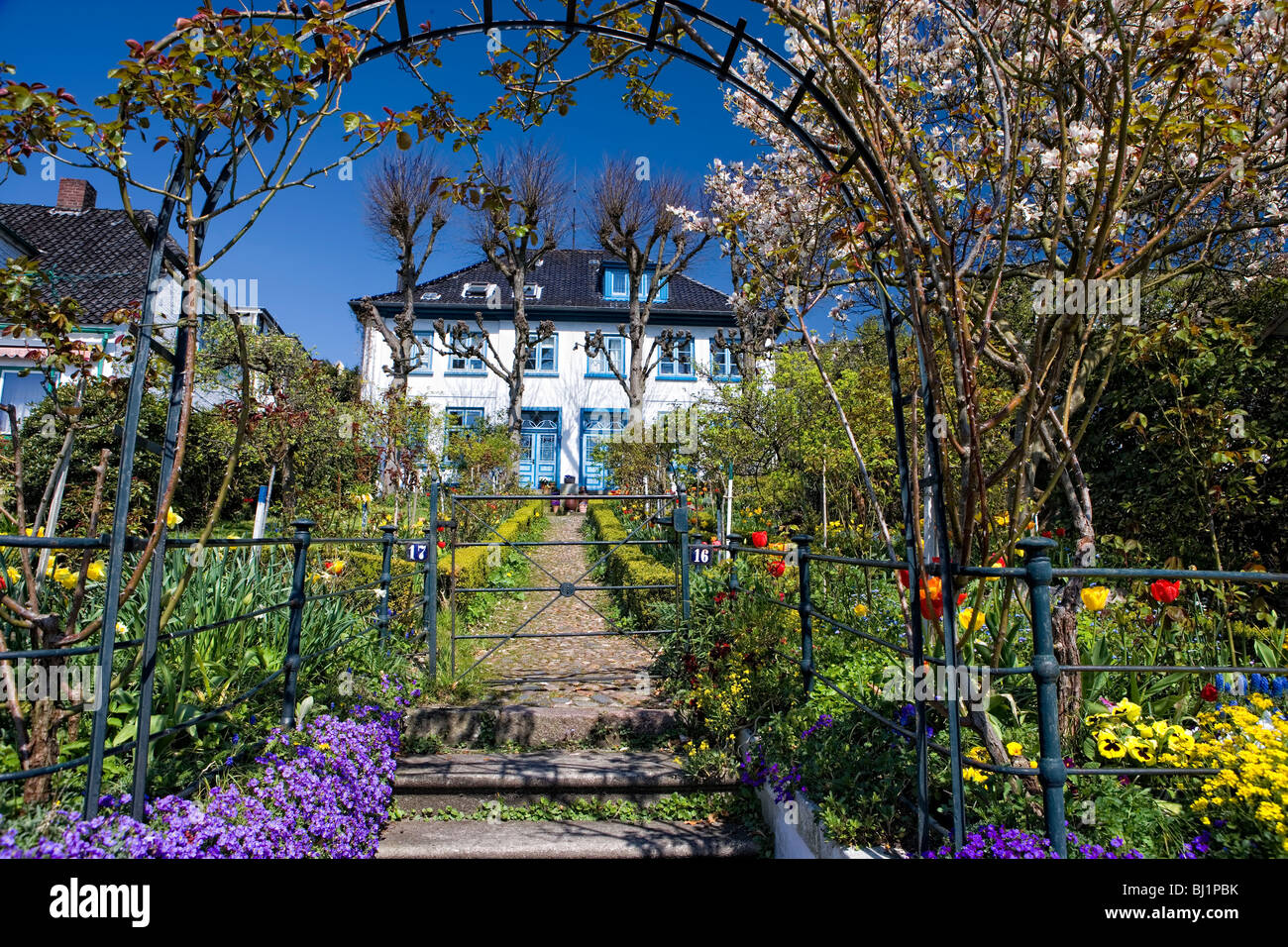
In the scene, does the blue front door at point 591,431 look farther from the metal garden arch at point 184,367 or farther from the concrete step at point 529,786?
the metal garden arch at point 184,367

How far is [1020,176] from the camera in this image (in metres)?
2.79

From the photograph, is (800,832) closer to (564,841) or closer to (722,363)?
(564,841)

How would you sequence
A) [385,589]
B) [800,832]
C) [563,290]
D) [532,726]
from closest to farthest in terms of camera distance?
[800,832] < [532,726] < [385,589] < [563,290]

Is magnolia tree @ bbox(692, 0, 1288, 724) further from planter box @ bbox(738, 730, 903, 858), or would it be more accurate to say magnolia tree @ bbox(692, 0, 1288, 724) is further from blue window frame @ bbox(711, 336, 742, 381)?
blue window frame @ bbox(711, 336, 742, 381)

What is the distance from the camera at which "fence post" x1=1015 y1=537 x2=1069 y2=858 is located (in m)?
1.93

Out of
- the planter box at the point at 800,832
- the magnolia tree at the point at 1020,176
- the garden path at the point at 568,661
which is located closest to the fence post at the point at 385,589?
the garden path at the point at 568,661

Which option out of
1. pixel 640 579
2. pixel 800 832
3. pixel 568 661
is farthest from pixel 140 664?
pixel 640 579

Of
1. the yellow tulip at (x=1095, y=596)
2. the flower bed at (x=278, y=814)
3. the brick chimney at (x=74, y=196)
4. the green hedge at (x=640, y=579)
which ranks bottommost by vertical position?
the flower bed at (x=278, y=814)

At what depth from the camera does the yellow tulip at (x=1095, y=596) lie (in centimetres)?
243

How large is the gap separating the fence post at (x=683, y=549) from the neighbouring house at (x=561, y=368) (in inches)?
586

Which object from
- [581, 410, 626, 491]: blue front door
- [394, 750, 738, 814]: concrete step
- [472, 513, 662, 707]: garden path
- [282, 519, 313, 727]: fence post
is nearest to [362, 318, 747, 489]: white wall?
[581, 410, 626, 491]: blue front door

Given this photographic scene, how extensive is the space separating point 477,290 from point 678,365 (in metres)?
6.40

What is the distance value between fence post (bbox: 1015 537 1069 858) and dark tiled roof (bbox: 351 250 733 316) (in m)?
19.8
